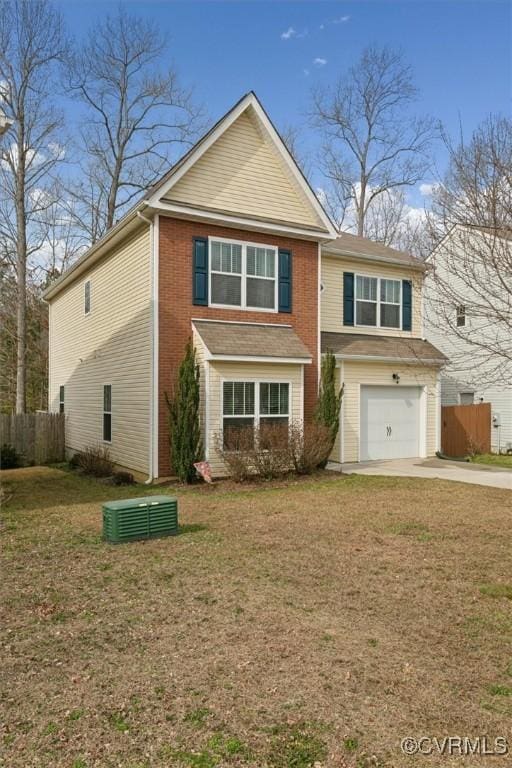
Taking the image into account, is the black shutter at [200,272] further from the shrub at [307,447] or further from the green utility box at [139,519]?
the green utility box at [139,519]

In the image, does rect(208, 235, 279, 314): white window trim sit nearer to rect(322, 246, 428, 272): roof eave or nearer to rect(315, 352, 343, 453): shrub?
rect(315, 352, 343, 453): shrub

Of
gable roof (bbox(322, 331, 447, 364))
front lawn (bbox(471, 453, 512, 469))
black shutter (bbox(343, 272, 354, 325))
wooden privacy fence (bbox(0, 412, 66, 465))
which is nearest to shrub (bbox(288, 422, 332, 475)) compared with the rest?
gable roof (bbox(322, 331, 447, 364))

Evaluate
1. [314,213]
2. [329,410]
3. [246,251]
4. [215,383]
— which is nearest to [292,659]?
[215,383]

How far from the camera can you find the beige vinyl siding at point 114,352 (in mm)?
13273

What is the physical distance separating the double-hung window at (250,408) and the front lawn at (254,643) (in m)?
4.24

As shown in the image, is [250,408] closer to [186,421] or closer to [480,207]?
[186,421]

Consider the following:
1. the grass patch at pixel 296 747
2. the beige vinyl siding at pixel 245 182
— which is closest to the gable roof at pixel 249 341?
the beige vinyl siding at pixel 245 182

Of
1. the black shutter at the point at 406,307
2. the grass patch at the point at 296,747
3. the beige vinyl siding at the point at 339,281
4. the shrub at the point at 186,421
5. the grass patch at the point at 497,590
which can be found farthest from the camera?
the black shutter at the point at 406,307

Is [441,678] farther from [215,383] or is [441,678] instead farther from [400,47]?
[400,47]

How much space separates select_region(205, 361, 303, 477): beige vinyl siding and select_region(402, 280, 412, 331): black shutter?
5.68m

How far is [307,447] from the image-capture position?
41.5 ft

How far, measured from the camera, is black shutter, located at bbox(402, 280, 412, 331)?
1750 cm

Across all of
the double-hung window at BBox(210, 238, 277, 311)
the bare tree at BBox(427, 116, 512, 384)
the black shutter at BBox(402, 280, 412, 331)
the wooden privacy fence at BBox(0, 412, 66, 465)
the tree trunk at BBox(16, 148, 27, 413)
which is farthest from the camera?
the tree trunk at BBox(16, 148, 27, 413)

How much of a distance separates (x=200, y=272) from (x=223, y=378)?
265 centimetres
